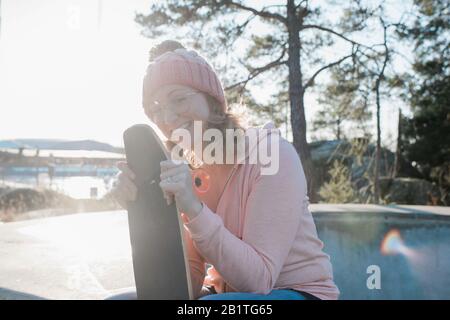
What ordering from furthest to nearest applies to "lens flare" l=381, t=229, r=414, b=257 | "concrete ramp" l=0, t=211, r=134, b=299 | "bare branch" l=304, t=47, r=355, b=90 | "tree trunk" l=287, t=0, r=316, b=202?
"bare branch" l=304, t=47, r=355, b=90
"tree trunk" l=287, t=0, r=316, b=202
"lens flare" l=381, t=229, r=414, b=257
"concrete ramp" l=0, t=211, r=134, b=299

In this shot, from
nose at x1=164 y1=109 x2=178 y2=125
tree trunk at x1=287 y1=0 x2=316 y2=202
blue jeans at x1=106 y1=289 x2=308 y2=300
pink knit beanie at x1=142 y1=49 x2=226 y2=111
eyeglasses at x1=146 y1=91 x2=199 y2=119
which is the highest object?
tree trunk at x1=287 y1=0 x2=316 y2=202

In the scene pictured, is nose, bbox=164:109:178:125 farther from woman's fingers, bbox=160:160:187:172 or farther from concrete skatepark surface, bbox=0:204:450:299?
concrete skatepark surface, bbox=0:204:450:299

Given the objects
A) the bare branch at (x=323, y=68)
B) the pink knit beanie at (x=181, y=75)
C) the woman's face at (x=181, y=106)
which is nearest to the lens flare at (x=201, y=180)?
the woman's face at (x=181, y=106)

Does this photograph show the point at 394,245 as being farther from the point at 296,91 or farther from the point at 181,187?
the point at 296,91

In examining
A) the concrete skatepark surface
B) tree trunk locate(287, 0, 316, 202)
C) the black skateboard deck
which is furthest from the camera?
tree trunk locate(287, 0, 316, 202)

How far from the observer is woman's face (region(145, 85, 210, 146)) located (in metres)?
1.46

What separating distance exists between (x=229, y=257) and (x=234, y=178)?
0.32 metres

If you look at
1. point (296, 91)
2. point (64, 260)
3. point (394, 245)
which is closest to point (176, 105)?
point (64, 260)

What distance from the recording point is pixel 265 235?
1.30 m

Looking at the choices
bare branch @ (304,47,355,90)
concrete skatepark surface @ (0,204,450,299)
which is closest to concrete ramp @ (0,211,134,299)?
concrete skatepark surface @ (0,204,450,299)

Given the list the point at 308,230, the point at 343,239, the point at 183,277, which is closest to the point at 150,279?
the point at 183,277

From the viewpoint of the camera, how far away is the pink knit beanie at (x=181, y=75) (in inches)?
57.8

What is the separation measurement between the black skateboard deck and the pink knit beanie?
188 millimetres

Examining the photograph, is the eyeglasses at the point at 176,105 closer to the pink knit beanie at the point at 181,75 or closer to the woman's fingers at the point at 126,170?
the pink knit beanie at the point at 181,75
